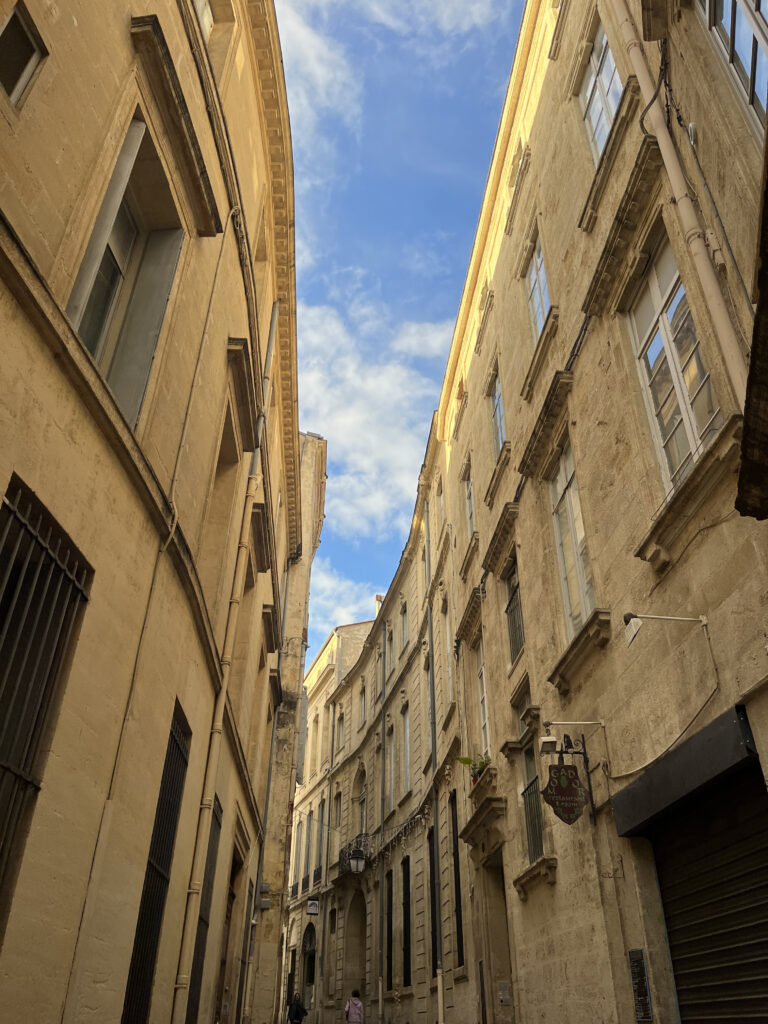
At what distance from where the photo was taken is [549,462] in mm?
10492

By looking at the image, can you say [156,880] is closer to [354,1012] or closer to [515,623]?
[515,623]

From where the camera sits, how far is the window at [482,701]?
13.9 metres

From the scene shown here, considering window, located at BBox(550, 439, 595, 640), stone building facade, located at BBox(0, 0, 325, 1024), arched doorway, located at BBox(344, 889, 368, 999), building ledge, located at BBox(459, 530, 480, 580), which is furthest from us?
arched doorway, located at BBox(344, 889, 368, 999)

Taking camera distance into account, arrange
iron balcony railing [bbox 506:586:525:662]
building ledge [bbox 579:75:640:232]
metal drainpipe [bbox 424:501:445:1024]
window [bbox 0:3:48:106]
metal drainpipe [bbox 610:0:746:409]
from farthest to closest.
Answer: metal drainpipe [bbox 424:501:445:1024]
iron balcony railing [bbox 506:586:525:662]
building ledge [bbox 579:75:640:232]
metal drainpipe [bbox 610:0:746:409]
window [bbox 0:3:48:106]

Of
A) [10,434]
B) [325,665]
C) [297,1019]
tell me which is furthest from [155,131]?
[325,665]

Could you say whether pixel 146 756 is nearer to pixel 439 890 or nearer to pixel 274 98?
pixel 274 98

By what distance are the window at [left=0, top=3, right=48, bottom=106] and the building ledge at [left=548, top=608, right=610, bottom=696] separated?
247 inches

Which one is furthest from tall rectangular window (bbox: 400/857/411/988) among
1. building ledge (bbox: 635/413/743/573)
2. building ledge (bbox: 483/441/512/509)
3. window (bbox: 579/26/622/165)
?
window (bbox: 579/26/622/165)

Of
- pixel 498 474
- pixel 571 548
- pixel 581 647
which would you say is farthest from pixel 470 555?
pixel 581 647

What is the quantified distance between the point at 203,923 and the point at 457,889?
711 cm

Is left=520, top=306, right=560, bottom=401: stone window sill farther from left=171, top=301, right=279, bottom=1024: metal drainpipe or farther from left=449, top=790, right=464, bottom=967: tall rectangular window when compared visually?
left=449, top=790, right=464, bottom=967: tall rectangular window

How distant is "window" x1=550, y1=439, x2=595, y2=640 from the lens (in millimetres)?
9140

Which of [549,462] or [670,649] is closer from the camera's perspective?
[670,649]

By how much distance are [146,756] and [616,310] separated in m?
6.25
